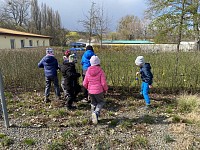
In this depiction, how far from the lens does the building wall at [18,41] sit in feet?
64.7

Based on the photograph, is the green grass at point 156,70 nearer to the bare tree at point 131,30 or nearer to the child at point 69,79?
the child at point 69,79

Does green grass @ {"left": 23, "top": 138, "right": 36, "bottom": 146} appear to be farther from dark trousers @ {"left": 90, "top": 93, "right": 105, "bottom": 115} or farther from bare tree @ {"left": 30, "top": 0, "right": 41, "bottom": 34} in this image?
bare tree @ {"left": 30, "top": 0, "right": 41, "bottom": 34}

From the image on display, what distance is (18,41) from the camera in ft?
78.6

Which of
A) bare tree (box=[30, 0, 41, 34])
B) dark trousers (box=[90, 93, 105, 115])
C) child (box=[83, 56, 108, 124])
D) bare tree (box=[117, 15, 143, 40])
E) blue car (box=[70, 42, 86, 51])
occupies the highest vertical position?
bare tree (box=[30, 0, 41, 34])

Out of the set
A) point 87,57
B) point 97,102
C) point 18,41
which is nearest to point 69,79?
point 87,57

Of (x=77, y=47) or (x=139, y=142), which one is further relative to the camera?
(x=77, y=47)

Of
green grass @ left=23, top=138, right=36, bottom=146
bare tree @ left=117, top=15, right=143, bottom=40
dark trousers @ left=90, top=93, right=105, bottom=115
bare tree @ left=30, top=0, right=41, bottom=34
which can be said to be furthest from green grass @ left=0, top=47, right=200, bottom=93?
bare tree @ left=30, top=0, right=41, bottom=34

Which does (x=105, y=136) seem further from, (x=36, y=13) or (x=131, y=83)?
(x=36, y=13)

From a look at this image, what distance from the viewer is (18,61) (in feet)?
21.0

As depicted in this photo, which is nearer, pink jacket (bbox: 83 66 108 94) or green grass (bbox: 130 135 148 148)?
green grass (bbox: 130 135 148 148)

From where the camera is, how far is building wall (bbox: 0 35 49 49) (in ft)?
64.7

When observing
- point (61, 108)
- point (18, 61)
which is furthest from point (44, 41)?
point (61, 108)

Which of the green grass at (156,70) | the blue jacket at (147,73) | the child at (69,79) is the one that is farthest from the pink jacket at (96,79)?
the green grass at (156,70)

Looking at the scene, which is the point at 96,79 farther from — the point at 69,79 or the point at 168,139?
the point at 168,139
